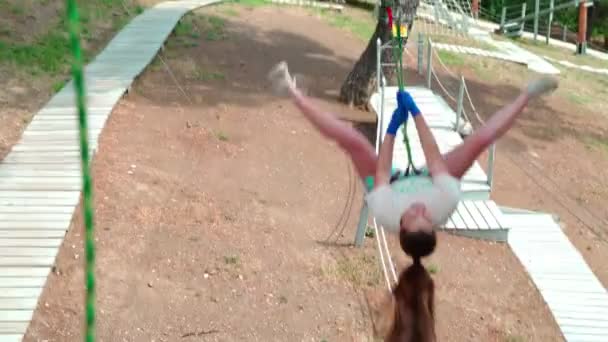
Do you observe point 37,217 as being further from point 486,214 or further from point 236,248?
point 486,214

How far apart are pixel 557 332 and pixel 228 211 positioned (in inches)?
93.9

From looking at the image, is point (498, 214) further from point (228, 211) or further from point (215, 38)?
point (215, 38)

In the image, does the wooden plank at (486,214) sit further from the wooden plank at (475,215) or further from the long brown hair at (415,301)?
the long brown hair at (415,301)

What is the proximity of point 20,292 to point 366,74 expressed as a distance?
5150 mm

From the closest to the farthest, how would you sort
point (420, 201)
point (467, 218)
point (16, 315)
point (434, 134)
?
point (420, 201) → point (16, 315) → point (467, 218) → point (434, 134)

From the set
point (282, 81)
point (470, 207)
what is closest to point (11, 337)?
A: point (282, 81)

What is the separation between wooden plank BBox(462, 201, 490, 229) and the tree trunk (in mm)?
2655

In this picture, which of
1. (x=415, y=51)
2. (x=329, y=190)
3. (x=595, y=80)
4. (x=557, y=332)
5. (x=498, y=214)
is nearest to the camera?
(x=557, y=332)

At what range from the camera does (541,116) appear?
9.79 m

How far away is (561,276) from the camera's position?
19.5ft

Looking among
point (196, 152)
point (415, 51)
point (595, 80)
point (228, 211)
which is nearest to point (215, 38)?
point (415, 51)

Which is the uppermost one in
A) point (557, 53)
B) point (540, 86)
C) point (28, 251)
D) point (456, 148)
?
point (540, 86)

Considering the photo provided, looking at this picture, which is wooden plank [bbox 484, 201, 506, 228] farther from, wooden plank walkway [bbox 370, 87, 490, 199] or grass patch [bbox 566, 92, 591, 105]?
grass patch [bbox 566, 92, 591, 105]

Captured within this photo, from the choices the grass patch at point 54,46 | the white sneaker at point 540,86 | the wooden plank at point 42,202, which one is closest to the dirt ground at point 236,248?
the wooden plank at point 42,202
